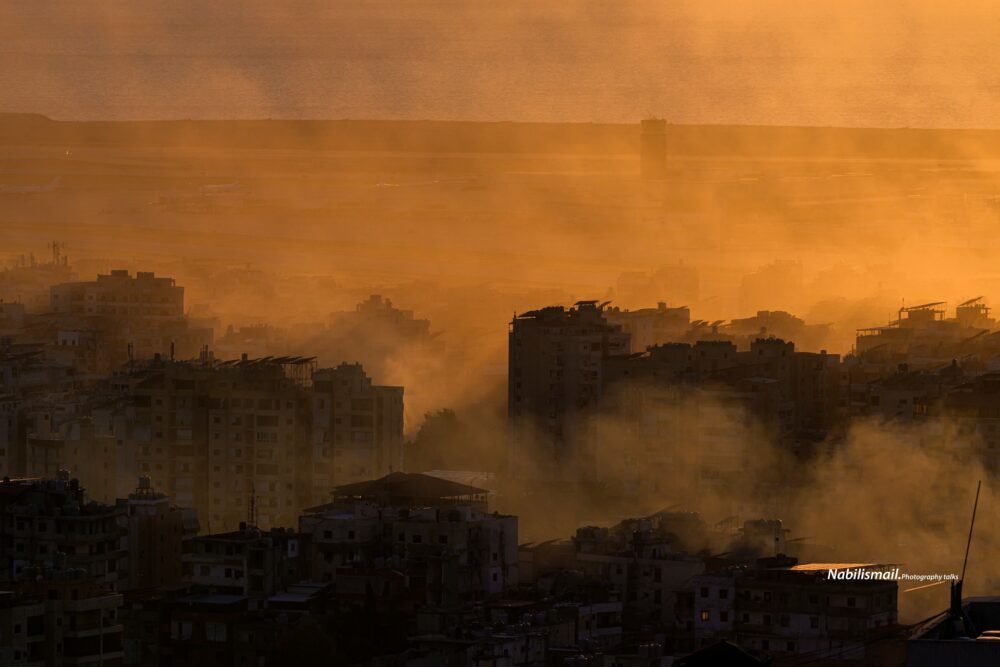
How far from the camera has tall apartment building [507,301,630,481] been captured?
28.5 meters

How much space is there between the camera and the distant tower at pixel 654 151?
202 feet

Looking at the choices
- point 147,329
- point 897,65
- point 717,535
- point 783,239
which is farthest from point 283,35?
point 717,535

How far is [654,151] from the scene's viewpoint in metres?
62.0

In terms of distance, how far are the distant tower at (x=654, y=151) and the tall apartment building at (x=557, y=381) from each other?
103 feet

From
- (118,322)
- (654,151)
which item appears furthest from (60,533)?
(654,151)

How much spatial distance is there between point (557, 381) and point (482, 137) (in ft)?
123

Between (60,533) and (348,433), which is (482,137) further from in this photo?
(60,533)

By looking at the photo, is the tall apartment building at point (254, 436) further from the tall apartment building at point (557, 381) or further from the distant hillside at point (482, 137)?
the distant hillside at point (482, 137)

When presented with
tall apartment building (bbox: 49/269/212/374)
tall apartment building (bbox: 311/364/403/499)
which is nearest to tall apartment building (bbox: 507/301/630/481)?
tall apartment building (bbox: 311/364/403/499)

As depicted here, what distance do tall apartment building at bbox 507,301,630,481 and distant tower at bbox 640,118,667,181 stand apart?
31302 mm

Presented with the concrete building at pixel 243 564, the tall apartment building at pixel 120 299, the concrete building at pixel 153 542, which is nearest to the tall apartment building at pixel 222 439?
the concrete building at pixel 153 542

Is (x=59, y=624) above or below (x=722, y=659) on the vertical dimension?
above

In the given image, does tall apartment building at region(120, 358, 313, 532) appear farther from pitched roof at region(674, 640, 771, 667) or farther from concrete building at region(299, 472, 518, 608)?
pitched roof at region(674, 640, 771, 667)

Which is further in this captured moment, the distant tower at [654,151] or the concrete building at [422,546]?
the distant tower at [654,151]
